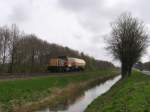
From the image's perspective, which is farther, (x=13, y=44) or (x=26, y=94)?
(x=13, y=44)

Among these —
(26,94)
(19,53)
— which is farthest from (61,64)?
(26,94)

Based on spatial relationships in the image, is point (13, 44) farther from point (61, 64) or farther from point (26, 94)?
point (26, 94)

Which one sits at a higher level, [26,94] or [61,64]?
[61,64]

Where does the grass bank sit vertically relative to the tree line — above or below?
below

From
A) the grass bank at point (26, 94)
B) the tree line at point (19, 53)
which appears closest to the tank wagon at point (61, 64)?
the tree line at point (19, 53)

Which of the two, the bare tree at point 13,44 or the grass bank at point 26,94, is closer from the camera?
the grass bank at point 26,94

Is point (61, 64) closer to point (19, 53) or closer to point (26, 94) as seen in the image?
point (19, 53)

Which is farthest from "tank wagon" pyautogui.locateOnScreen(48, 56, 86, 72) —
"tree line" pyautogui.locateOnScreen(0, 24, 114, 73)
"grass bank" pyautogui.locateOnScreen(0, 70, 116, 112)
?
"grass bank" pyautogui.locateOnScreen(0, 70, 116, 112)

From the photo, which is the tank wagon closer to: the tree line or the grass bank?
the tree line

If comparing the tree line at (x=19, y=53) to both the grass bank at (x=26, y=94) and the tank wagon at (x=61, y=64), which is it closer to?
the tank wagon at (x=61, y=64)

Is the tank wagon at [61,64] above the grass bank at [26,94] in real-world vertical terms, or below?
above

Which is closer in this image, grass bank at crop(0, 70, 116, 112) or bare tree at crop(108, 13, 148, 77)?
grass bank at crop(0, 70, 116, 112)

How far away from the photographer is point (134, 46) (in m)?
62.9

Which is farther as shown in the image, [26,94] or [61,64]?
[61,64]
